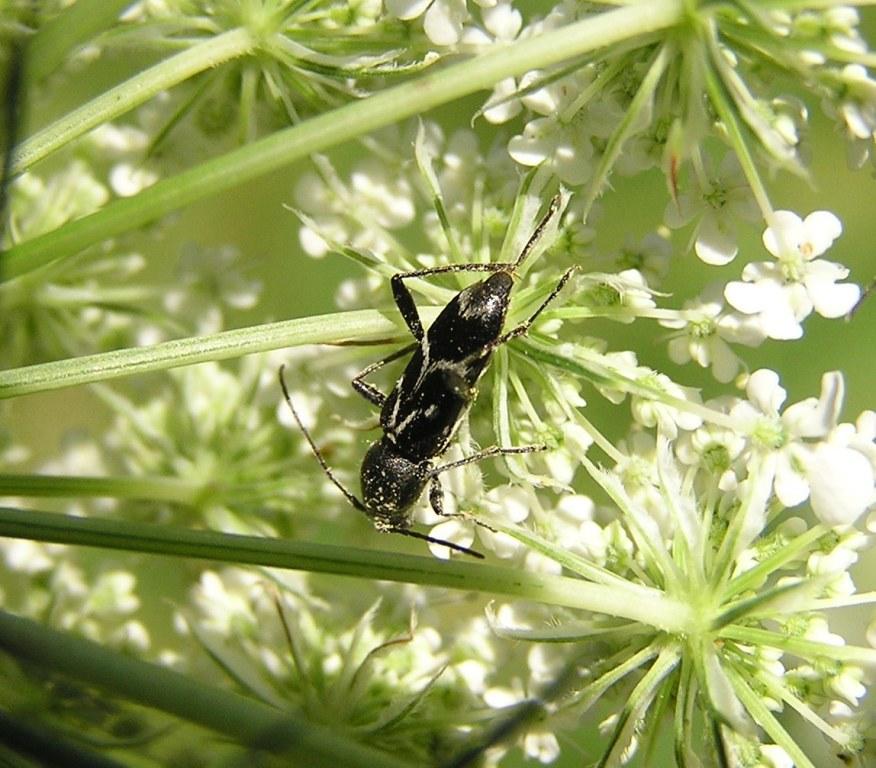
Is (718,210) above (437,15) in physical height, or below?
below

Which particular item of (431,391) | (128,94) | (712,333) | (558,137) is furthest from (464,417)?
(128,94)

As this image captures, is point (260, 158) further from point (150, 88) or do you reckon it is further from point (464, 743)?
point (464, 743)

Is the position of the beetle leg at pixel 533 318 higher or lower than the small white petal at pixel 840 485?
higher

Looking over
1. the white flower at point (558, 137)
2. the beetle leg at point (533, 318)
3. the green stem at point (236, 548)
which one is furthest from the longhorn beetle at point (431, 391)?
the green stem at point (236, 548)

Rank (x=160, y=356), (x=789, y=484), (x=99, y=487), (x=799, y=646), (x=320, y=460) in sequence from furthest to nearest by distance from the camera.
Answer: (x=320, y=460) < (x=99, y=487) < (x=789, y=484) < (x=799, y=646) < (x=160, y=356)

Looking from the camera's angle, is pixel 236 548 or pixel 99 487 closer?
pixel 236 548

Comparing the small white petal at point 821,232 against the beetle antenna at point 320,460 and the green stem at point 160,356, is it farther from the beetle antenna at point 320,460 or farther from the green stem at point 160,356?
the beetle antenna at point 320,460

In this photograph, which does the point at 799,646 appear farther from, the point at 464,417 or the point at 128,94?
the point at 128,94

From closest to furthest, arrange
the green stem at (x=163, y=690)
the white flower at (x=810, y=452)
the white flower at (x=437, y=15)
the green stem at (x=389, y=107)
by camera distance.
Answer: the green stem at (x=163, y=690) → the green stem at (x=389, y=107) → the white flower at (x=810, y=452) → the white flower at (x=437, y=15)
